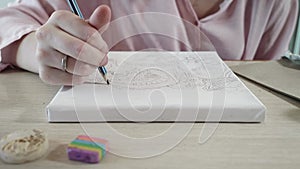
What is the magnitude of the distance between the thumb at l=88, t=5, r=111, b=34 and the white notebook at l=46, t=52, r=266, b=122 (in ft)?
0.26

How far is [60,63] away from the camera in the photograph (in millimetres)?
399

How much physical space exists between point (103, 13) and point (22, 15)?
1.02ft

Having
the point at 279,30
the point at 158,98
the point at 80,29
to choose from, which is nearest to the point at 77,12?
the point at 80,29

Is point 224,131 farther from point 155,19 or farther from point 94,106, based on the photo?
point 155,19

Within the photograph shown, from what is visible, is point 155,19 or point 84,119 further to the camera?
point 155,19

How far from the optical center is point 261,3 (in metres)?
0.72

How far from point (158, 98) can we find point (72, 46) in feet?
0.37

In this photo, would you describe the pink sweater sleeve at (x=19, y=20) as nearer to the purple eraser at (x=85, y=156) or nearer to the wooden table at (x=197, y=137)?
the wooden table at (x=197, y=137)

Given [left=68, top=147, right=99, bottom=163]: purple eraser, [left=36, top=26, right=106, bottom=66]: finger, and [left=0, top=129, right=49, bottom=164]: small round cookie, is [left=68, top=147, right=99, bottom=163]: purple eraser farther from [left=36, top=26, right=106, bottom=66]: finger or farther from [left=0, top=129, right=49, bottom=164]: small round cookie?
[left=36, top=26, right=106, bottom=66]: finger

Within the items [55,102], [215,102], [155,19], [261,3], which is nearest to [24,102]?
[55,102]

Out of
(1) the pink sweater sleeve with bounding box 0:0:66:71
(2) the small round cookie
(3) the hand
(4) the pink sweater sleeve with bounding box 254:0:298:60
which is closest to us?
(2) the small round cookie

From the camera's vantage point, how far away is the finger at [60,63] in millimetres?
393

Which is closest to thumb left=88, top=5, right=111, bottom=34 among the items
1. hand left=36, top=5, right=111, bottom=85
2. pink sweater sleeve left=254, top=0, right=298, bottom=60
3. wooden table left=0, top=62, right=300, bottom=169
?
hand left=36, top=5, right=111, bottom=85

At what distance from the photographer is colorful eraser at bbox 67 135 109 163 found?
274 millimetres
